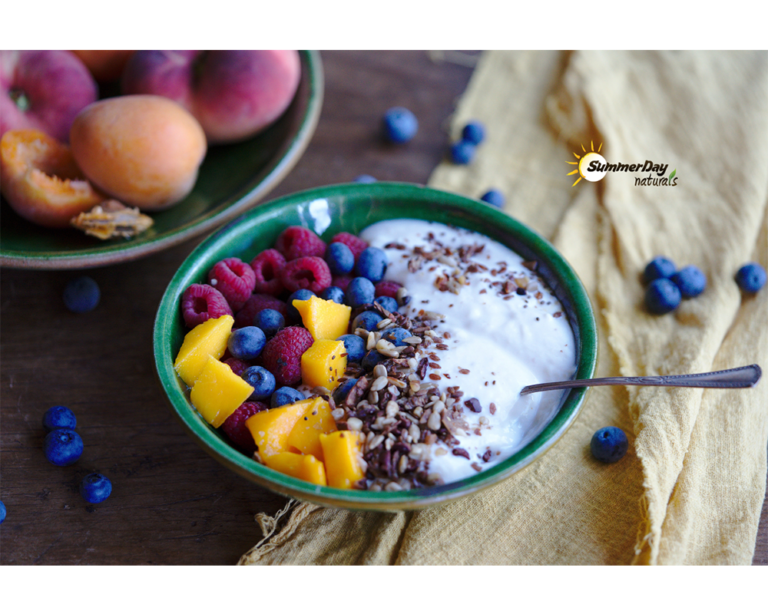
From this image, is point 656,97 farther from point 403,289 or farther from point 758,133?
point 403,289

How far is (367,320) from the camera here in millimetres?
1392

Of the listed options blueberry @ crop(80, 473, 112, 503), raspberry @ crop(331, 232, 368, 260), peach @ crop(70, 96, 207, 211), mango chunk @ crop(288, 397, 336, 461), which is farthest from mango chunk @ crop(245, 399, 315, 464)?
peach @ crop(70, 96, 207, 211)

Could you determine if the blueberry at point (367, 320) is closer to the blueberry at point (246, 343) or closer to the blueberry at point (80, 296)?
the blueberry at point (246, 343)

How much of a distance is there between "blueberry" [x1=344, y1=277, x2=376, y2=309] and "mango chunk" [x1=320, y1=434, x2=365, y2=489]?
398mm

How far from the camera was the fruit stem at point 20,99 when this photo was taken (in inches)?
69.8

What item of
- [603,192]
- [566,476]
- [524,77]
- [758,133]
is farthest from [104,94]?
[758,133]

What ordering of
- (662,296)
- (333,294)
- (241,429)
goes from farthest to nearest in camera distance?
1. (662,296)
2. (333,294)
3. (241,429)

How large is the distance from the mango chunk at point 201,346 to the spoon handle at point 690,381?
67cm

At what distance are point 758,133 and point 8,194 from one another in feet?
7.80

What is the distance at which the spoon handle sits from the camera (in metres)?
1.17

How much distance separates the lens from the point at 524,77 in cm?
239

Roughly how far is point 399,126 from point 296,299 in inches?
38.4

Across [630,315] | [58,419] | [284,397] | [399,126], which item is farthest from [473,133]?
[58,419]

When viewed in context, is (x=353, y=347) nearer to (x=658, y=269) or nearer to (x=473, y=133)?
(x=658, y=269)
